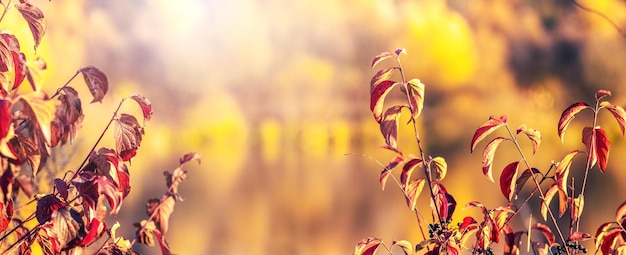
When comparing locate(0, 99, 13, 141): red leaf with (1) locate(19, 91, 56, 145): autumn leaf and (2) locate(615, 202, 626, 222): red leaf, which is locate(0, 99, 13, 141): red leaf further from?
(2) locate(615, 202, 626, 222): red leaf

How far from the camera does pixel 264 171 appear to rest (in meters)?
2.36

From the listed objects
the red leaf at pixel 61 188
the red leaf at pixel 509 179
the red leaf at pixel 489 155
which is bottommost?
the red leaf at pixel 61 188

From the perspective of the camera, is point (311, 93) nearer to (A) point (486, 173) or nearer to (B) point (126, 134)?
(A) point (486, 173)

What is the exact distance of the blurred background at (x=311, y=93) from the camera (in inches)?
89.0

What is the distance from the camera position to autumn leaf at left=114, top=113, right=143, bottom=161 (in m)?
0.97

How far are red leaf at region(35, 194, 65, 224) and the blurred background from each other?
1.35 m

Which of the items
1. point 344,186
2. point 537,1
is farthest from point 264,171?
point 537,1

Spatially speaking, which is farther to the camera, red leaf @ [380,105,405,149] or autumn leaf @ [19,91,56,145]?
red leaf @ [380,105,405,149]

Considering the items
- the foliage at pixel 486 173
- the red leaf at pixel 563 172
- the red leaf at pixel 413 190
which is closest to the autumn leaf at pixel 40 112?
the foliage at pixel 486 173

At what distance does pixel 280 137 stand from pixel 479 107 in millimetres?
683

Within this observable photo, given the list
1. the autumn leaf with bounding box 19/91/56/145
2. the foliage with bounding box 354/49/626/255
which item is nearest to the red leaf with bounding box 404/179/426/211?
the foliage with bounding box 354/49/626/255

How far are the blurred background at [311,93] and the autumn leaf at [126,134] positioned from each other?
132 centimetres

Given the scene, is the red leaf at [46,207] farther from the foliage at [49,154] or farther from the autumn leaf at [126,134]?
the autumn leaf at [126,134]

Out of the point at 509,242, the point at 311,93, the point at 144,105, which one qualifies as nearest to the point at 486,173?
the point at 509,242
